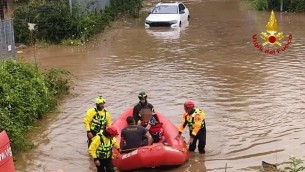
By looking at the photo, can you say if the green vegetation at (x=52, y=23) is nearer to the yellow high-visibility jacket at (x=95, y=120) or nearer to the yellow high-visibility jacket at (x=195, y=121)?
the yellow high-visibility jacket at (x=95, y=120)

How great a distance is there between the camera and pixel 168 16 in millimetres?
27188

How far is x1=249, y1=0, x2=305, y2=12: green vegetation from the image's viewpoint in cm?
3247

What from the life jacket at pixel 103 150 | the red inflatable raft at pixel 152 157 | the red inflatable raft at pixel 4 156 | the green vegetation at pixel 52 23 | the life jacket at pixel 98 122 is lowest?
the red inflatable raft at pixel 152 157

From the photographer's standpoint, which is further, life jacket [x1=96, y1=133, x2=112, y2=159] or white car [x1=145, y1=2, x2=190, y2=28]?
white car [x1=145, y1=2, x2=190, y2=28]

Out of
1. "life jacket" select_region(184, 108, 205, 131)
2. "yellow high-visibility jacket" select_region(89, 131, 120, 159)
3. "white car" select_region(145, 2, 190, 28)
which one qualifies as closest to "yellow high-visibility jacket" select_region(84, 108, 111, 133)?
"yellow high-visibility jacket" select_region(89, 131, 120, 159)

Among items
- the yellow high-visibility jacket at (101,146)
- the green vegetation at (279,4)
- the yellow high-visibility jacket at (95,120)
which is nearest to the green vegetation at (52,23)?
the yellow high-visibility jacket at (95,120)

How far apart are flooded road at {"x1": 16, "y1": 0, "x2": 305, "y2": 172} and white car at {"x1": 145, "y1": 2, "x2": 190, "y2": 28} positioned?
483 mm

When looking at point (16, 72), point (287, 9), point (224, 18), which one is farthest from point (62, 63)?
point (287, 9)

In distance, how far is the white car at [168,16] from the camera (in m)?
26.8

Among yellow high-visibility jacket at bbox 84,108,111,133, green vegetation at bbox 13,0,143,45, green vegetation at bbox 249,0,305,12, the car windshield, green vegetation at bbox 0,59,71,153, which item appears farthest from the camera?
green vegetation at bbox 249,0,305,12

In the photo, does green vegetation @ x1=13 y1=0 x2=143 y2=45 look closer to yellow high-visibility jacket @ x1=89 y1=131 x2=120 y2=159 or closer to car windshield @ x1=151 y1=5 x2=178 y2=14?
car windshield @ x1=151 y1=5 x2=178 y2=14

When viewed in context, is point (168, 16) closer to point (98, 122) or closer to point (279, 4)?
point (279, 4)

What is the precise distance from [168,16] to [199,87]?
12.0 meters

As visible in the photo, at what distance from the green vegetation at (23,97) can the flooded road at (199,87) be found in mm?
347
